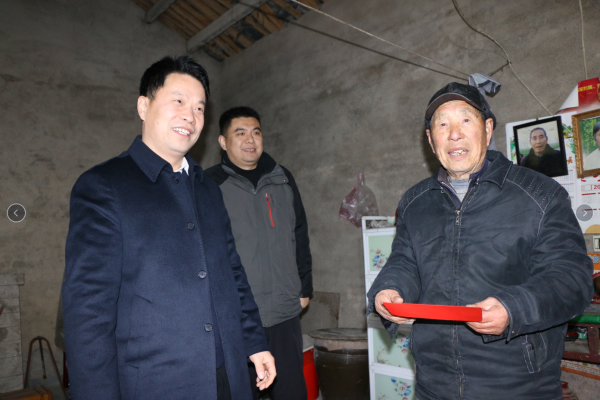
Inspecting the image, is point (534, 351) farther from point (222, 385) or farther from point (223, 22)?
point (223, 22)

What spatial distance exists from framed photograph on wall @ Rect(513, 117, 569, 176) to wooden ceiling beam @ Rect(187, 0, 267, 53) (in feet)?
10.4

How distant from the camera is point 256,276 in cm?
221

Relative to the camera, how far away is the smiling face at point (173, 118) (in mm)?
1329

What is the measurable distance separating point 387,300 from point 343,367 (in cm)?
199

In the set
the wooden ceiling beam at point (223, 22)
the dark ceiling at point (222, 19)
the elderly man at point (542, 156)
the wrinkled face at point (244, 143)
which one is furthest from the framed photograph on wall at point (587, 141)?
the wooden ceiling beam at point (223, 22)

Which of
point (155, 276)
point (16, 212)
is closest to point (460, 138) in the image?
point (155, 276)

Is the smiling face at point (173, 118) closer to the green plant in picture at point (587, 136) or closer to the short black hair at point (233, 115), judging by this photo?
the short black hair at point (233, 115)

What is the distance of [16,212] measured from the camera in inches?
164

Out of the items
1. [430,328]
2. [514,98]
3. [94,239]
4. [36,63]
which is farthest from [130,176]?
[36,63]

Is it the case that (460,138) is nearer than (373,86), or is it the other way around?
(460,138)

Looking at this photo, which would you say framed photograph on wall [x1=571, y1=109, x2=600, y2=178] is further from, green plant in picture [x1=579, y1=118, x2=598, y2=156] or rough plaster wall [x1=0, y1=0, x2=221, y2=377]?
rough plaster wall [x1=0, y1=0, x2=221, y2=377]

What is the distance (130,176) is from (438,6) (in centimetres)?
312

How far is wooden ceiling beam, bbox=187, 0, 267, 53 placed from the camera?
4.56 metres

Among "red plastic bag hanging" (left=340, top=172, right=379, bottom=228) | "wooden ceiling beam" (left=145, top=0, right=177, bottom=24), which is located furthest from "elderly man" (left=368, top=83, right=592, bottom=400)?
"wooden ceiling beam" (left=145, top=0, right=177, bottom=24)
